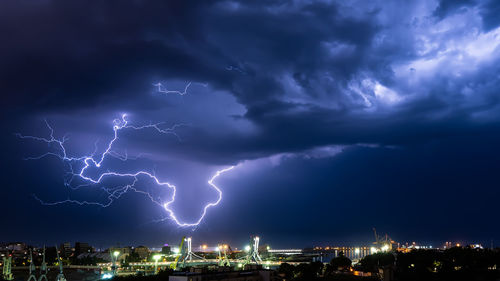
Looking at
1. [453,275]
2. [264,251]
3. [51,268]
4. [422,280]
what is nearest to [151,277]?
[422,280]

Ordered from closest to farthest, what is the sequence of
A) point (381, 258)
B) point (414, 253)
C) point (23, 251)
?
point (414, 253)
point (381, 258)
point (23, 251)

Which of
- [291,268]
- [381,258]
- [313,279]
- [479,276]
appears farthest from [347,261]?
[479,276]

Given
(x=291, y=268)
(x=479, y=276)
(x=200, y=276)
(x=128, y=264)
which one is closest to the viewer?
(x=200, y=276)

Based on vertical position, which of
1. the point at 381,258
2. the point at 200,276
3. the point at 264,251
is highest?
the point at 200,276

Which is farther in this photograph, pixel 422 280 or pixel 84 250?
pixel 84 250

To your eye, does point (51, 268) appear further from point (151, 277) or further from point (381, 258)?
point (381, 258)

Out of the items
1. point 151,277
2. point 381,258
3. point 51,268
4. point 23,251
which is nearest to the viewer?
point 151,277

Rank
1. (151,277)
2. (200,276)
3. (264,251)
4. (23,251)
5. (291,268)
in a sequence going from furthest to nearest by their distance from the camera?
1. (264,251)
2. (23,251)
3. (291,268)
4. (151,277)
5. (200,276)

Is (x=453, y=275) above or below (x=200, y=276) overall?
below

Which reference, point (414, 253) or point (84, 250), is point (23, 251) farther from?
point (414, 253)
